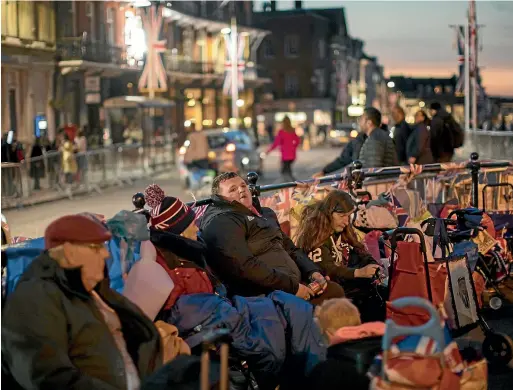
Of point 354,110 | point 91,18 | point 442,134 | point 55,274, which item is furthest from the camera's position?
point 354,110

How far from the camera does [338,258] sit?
8188mm

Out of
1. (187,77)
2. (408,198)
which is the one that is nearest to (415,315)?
(408,198)

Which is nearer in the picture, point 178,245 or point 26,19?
point 178,245

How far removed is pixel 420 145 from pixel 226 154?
13565 mm

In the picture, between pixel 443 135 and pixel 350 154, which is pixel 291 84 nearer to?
pixel 443 135

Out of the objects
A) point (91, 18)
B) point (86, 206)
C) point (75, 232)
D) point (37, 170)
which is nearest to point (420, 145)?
point (86, 206)

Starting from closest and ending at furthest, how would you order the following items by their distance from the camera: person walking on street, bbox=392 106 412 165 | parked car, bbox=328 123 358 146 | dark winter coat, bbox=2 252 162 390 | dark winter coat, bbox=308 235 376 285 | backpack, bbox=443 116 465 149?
dark winter coat, bbox=2 252 162 390 < dark winter coat, bbox=308 235 376 285 < person walking on street, bbox=392 106 412 165 < backpack, bbox=443 116 465 149 < parked car, bbox=328 123 358 146

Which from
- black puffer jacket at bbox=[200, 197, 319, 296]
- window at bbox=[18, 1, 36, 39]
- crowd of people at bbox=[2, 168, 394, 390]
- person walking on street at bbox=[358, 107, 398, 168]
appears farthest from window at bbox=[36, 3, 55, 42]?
black puffer jacket at bbox=[200, 197, 319, 296]

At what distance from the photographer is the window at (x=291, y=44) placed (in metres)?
108

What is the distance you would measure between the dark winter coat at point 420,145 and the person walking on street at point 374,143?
118 inches

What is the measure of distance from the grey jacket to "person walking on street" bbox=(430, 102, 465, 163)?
398 centimetres

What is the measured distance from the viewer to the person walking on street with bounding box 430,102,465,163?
16.7m

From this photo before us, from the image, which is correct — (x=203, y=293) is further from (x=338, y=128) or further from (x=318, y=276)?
(x=338, y=128)

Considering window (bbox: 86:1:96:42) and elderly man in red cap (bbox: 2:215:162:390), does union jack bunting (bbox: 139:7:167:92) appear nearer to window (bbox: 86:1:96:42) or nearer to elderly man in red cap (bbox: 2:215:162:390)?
window (bbox: 86:1:96:42)
